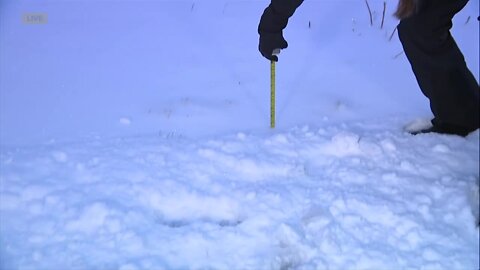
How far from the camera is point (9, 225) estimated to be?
5.99ft

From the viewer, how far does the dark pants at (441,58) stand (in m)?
2.06

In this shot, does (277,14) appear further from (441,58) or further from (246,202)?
(246,202)

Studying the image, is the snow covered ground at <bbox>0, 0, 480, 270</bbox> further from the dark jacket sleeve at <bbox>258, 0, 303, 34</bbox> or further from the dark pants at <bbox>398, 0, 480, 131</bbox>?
the dark jacket sleeve at <bbox>258, 0, 303, 34</bbox>

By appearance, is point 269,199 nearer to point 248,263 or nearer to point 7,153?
point 248,263

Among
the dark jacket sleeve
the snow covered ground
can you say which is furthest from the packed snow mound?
the dark jacket sleeve

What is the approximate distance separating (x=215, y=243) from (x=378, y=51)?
7.60ft

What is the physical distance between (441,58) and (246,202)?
1092mm

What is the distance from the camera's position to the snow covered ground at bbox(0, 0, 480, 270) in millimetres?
1748

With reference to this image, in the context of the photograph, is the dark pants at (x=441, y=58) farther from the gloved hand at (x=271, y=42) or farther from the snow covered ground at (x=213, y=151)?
the gloved hand at (x=271, y=42)

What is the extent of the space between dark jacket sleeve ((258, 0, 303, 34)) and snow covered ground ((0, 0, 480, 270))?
537 millimetres

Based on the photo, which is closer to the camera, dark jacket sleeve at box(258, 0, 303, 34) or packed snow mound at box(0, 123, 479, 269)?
packed snow mound at box(0, 123, 479, 269)

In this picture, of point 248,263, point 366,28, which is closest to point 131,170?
point 248,263

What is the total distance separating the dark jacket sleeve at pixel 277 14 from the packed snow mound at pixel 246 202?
55 centimetres

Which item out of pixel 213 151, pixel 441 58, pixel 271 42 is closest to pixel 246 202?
pixel 213 151
